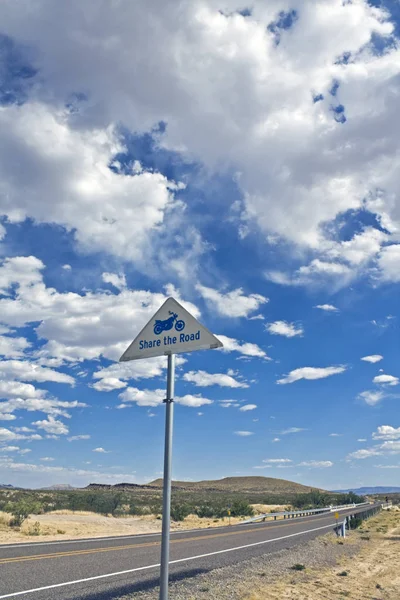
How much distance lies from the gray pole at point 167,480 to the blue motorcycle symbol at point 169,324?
0.31 metres

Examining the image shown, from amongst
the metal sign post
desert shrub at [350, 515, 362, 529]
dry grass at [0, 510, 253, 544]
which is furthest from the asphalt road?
desert shrub at [350, 515, 362, 529]

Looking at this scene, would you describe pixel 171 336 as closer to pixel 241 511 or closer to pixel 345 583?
pixel 345 583

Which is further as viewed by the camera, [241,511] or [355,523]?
[241,511]

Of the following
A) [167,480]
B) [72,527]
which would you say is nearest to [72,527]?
[72,527]

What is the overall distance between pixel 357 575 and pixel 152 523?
2258 centimetres

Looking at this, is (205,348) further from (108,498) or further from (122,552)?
(108,498)

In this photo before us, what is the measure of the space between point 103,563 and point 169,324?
12.3 m

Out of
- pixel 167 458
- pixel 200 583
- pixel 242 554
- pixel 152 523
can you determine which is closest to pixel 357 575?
pixel 242 554

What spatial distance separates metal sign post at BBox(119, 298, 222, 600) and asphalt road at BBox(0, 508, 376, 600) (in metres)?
6.66

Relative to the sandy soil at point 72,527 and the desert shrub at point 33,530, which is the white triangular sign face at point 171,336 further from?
the desert shrub at point 33,530


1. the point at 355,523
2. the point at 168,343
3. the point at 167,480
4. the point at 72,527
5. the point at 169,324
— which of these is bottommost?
the point at 355,523

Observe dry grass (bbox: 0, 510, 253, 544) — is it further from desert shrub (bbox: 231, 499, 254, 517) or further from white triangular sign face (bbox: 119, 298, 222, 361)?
white triangular sign face (bbox: 119, 298, 222, 361)

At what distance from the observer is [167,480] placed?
17.1 feet

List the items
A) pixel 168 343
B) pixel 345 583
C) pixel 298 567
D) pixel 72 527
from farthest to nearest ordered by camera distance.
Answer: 1. pixel 72 527
2. pixel 298 567
3. pixel 345 583
4. pixel 168 343
